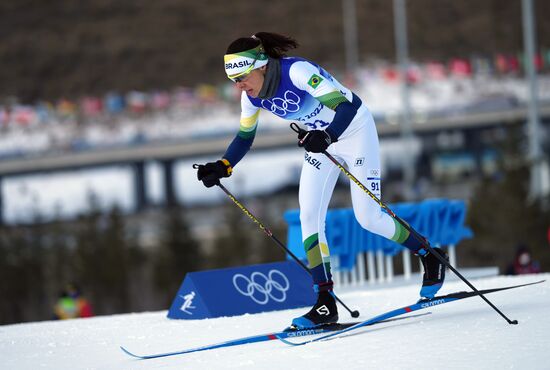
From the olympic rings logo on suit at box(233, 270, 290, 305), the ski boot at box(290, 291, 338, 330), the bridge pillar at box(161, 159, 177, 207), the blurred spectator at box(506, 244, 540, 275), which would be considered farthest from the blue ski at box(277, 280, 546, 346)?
the bridge pillar at box(161, 159, 177, 207)

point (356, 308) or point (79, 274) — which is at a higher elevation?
point (356, 308)

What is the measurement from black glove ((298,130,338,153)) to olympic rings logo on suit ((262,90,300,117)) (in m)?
0.32

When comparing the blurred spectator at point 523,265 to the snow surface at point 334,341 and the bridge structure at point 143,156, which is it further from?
the bridge structure at point 143,156

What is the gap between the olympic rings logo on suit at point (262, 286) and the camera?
30.6 feet

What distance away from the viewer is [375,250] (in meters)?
14.0

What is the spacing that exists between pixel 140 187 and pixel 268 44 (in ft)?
198

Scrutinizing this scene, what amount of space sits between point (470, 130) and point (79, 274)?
46677mm

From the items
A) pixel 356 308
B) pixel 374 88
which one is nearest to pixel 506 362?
A: pixel 356 308

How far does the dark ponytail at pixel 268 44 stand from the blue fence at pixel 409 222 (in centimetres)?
622

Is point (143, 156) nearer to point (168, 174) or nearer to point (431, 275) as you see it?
point (168, 174)

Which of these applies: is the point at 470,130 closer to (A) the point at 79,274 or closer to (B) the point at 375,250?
(A) the point at 79,274

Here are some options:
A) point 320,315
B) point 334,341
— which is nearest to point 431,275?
point 320,315

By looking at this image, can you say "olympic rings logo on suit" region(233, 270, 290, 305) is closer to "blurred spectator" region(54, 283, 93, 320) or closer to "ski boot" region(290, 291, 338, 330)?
"ski boot" region(290, 291, 338, 330)

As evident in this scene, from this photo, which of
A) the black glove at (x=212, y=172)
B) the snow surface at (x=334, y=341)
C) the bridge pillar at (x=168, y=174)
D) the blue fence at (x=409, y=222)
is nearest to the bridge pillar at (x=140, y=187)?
the bridge pillar at (x=168, y=174)
